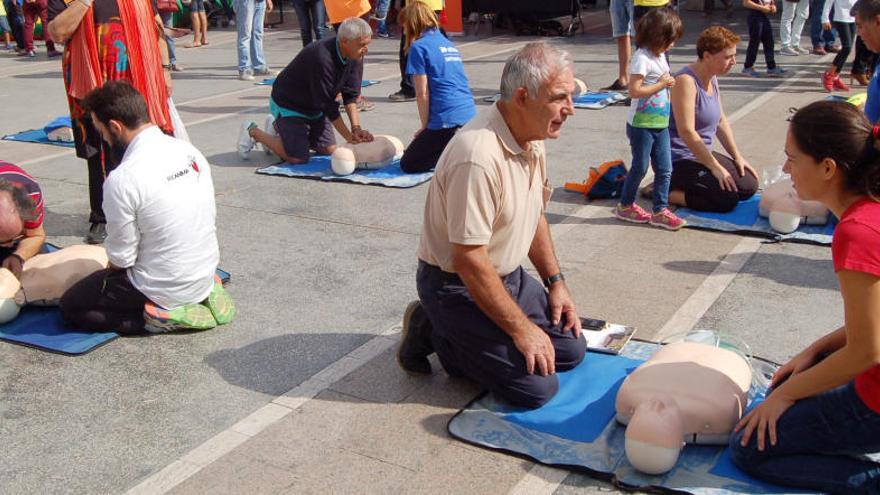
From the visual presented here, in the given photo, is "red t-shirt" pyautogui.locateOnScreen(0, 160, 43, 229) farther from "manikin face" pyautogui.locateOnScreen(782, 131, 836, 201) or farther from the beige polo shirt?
"manikin face" pyautogui.locateOnScreen(782, 131, 836, 201)

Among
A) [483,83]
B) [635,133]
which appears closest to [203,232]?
[635,133]

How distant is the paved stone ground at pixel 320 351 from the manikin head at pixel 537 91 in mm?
1149

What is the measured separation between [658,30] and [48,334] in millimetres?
3877

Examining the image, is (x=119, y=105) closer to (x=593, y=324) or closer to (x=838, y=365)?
(x=593, y=324)

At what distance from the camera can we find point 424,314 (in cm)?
398

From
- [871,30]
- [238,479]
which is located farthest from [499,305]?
[871,30]

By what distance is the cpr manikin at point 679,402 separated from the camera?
3141 mm

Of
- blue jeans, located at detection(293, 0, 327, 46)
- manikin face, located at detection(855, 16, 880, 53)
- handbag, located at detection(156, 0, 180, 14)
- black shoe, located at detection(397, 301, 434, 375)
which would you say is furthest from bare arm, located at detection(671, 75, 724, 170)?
handbag, located at detection(156, 0, 180, 14)

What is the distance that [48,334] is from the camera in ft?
14.9

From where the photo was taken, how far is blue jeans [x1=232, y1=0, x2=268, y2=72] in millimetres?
12219

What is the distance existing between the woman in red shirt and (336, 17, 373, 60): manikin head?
4657mm

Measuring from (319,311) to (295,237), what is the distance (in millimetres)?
1307

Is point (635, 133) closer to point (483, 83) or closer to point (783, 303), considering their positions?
point (783, 303)

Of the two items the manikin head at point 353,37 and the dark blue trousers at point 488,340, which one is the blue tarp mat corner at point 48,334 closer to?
the dark blue trousers at point 488,340
